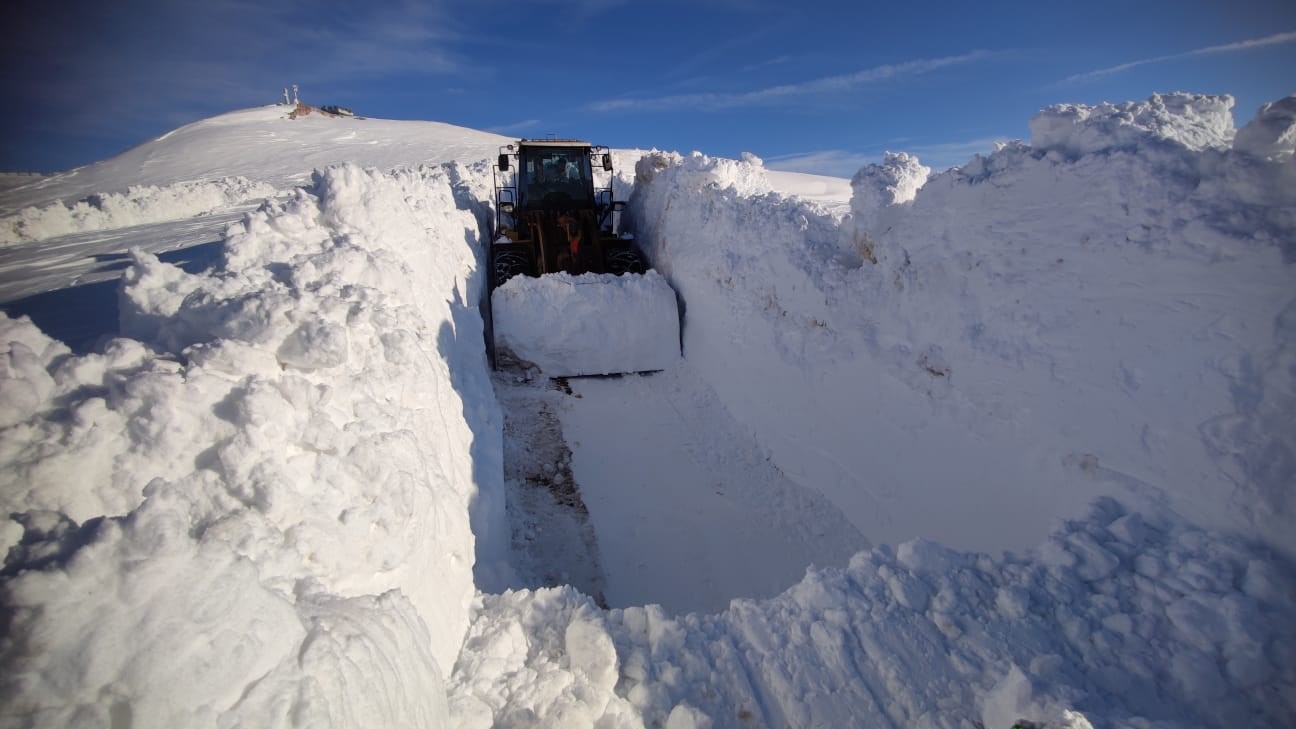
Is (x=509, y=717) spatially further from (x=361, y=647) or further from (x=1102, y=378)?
(x=1102, y=378)

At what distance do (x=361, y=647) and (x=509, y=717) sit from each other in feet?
2.68

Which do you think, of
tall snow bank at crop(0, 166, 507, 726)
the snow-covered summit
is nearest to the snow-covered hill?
tall snow bank at crop(0, 166, 507, 726)

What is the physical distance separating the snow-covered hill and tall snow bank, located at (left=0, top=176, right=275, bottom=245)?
187cm

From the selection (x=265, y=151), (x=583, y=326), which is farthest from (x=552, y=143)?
(x=265, y=151)

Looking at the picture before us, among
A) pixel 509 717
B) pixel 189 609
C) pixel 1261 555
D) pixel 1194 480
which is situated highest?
pixel 189 609

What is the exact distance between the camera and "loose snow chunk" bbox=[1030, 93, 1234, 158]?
307 centimetres

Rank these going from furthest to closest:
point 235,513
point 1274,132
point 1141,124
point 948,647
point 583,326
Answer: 1. point 583,326
2. point 1141,124
3. point 1274,132
4. point 948,647
5. point 235,513

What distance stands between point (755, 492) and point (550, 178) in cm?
657

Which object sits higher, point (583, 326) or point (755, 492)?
point (583, 326)

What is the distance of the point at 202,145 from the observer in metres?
21.9

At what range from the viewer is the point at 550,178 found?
31.1 feet

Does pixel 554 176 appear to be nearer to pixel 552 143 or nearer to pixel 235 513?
pixel 552 143

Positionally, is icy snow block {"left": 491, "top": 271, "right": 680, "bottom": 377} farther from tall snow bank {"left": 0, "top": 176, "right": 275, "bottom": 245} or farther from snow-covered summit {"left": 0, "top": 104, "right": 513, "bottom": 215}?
snow-covered summit {"left": 0, "top": 104, "right": 513, "bottom": 215}

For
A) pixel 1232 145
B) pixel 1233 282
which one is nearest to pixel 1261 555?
pixel 1233 282
